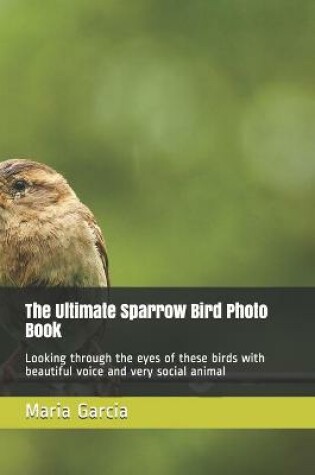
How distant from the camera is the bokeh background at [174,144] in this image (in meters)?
5.07

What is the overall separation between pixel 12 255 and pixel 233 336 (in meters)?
1.40

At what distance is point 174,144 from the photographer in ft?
17.8

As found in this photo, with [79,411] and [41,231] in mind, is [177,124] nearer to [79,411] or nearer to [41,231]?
[79,411]

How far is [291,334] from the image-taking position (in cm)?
514

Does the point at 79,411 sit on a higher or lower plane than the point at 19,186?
lower

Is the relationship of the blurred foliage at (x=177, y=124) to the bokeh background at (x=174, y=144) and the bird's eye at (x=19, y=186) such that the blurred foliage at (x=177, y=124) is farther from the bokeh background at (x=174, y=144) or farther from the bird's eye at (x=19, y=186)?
the bird's eye at (x=19, y=186)

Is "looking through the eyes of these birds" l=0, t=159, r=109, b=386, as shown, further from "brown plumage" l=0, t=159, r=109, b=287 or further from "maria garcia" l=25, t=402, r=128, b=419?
"maria garcia" l=25, t=402, r=128, b=419

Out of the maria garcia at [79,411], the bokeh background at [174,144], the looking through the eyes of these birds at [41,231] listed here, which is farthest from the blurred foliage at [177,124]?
the looking through the eyes of these birds at [41,231]

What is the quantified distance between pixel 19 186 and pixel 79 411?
1.03 meters

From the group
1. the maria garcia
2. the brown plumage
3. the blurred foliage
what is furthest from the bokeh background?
the brown plumage

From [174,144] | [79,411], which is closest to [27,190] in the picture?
[79,411]

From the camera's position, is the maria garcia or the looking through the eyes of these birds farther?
the maria garcia

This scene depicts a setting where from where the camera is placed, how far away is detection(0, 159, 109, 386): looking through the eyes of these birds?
12.4 ft

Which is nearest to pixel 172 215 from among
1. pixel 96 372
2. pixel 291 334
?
pixel 291 334
